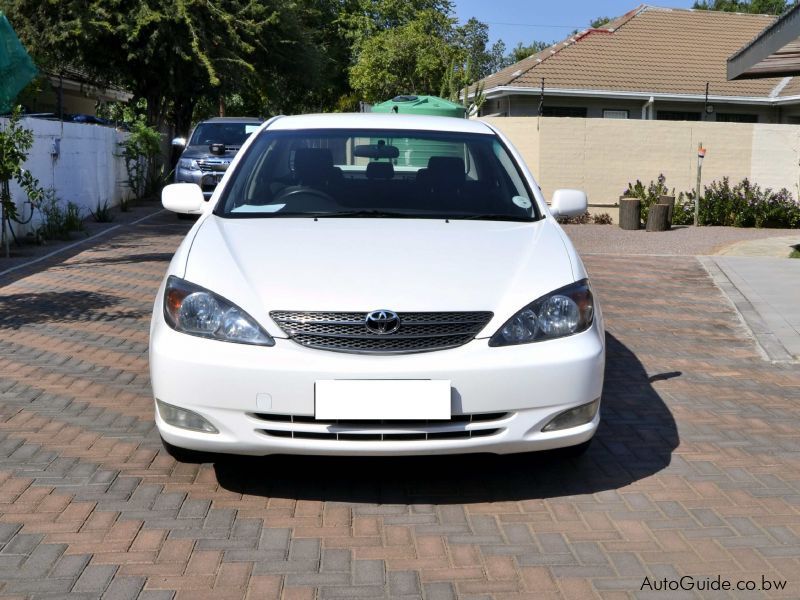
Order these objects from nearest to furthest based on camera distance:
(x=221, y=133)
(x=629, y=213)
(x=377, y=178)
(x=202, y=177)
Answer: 1. (x=377, y=178)
2. (x=202, y=177)
3. (x=629, y=213)
4. (x=221, y=133)

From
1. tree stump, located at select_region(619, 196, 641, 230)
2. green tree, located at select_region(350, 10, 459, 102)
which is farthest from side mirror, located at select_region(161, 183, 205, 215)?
green tree, located at select_region(350, 10, 459, 102)

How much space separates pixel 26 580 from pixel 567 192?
3690 mm

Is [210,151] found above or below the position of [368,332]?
above

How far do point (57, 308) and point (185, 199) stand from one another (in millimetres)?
3735

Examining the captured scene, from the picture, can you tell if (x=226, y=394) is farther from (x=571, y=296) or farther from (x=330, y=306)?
(x=571, y=296)

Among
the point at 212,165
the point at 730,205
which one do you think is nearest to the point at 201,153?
the point at 212,165

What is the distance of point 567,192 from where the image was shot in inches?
235

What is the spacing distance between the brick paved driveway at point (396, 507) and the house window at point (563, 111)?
22778 mm

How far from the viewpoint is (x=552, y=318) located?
4.32m

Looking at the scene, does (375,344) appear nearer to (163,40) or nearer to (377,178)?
(377,178)

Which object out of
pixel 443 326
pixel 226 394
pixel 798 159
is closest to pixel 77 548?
pixel 226 394

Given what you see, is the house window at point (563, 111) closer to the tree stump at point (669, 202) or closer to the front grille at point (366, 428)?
the tree stump at point (669, 202)

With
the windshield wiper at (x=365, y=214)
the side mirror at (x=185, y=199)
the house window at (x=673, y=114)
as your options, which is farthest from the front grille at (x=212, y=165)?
the house window at (x=673, y=114)

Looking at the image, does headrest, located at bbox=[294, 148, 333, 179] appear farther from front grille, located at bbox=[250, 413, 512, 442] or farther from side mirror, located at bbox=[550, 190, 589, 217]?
front grille, located at bbox=[250, 413, 512, 442]
